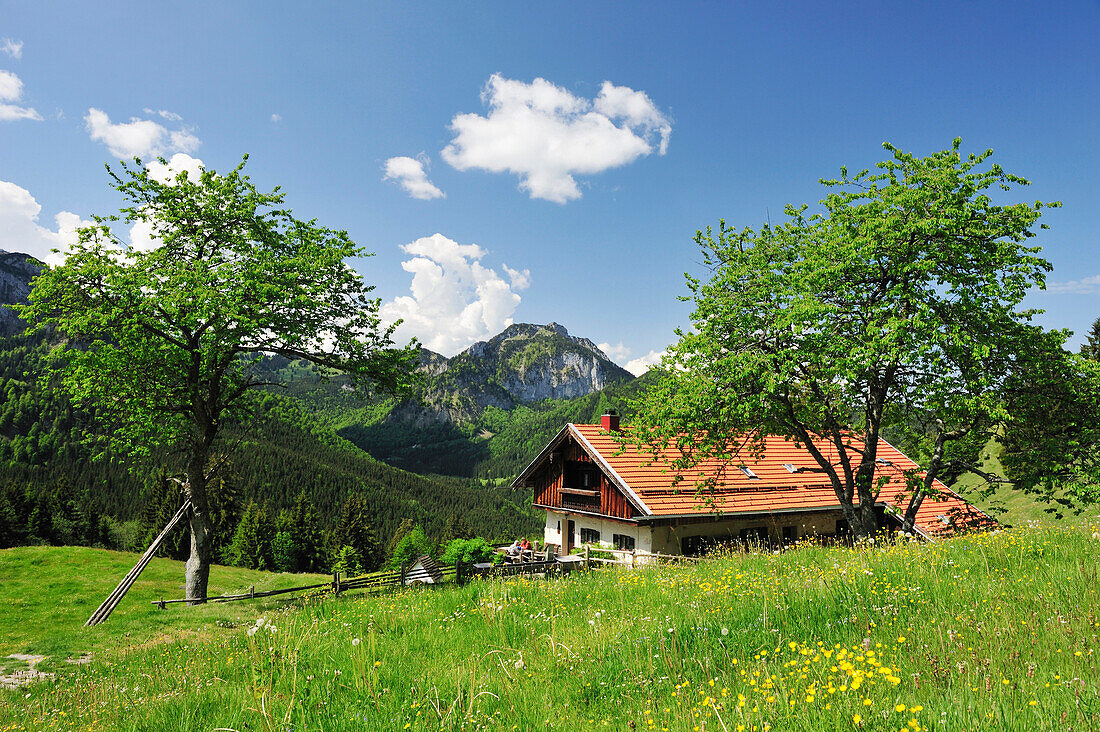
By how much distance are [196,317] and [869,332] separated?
18.9m

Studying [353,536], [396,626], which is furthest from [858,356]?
[353,536]

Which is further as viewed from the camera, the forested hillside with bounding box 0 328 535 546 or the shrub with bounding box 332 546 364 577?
the shrub with bounding box 332 546 364 577

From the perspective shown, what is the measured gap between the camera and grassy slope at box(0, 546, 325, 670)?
46.4ft

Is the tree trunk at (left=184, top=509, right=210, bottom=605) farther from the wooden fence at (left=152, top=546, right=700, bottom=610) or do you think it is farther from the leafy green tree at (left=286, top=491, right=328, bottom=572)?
the leafy green tree at (left=286, top=491, right=328, bottom=572)

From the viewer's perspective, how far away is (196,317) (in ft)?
50.8

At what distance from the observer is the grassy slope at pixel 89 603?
46.4 ft

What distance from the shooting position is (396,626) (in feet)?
24.2

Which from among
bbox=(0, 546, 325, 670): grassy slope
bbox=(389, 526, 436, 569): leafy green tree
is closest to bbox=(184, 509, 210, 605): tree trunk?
bbox=(0, 546, 325, 670): grassy slope

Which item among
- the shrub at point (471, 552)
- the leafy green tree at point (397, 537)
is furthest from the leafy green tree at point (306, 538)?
the shrub at point (471, 552)

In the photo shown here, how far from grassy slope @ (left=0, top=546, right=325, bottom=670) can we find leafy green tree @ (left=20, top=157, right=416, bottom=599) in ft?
10.2

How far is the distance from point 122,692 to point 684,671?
5.94 m

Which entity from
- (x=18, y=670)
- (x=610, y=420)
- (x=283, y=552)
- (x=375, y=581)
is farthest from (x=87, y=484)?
(x=18, y=670)

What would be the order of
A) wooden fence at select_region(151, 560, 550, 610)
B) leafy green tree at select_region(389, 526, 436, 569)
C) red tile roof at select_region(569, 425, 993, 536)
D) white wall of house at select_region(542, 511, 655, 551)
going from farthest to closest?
leafy green tree at select_region(389, 526, 436, 569)
white wall of house at select_region(542, 511, 655, 551)
red tile roof at select_region(569, 425, 993, 536)
wooden fence at select_region(151, 560, 550, 610)

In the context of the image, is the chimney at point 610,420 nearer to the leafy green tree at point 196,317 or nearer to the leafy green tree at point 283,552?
the leafy green tree at point 196,317
